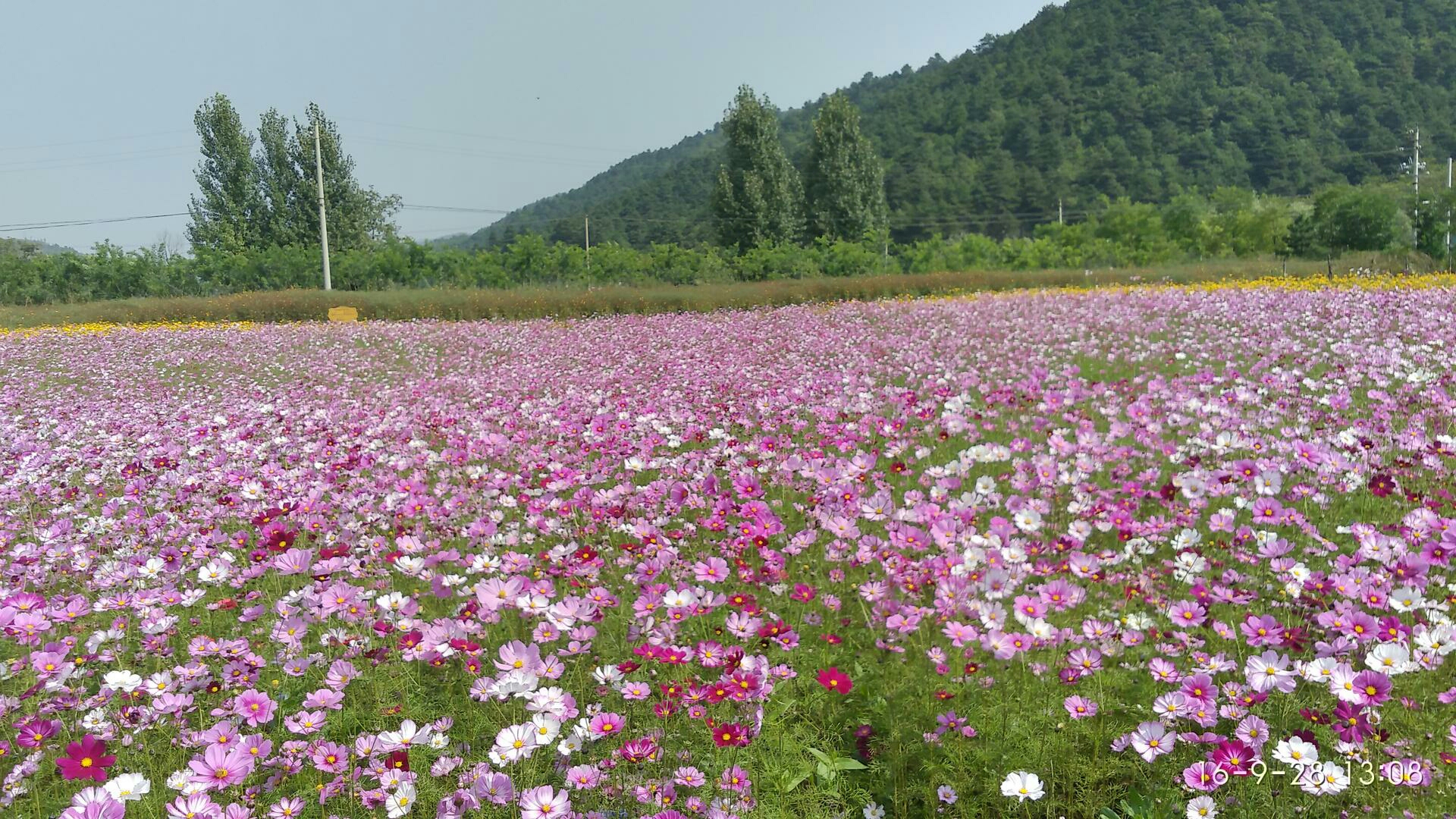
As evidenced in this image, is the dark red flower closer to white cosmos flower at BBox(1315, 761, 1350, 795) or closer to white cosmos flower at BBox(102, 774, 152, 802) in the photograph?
white cosmos flower at BBox(1315, 761, 1350, 795)

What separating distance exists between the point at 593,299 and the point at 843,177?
1225 inches

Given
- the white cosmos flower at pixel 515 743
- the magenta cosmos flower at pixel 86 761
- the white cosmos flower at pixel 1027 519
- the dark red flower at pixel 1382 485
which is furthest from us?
the white cosmos flower at pixel 1027 519

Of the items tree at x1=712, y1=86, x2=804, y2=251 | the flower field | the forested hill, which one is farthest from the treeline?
the flower field

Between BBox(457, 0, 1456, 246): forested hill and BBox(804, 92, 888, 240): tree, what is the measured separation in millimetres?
10231

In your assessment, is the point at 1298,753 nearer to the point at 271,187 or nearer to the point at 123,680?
the point at 123,680

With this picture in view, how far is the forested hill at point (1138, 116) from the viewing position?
56531mm

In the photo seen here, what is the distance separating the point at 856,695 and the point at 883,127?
76367 millimetres

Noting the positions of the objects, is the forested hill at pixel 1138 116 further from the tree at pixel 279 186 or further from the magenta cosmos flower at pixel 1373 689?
the magenta cosmos flower at pixel 1373 689

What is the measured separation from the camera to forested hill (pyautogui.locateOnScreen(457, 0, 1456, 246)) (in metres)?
56.5

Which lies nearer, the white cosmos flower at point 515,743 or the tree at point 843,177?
the white cosmos flower at point 515,743

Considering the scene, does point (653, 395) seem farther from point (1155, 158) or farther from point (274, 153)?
point (1155, 158)

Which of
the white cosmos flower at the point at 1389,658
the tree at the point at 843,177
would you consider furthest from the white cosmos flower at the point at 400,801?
the tree at the point at 843,177

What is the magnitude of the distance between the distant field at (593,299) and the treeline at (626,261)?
591 centimetres

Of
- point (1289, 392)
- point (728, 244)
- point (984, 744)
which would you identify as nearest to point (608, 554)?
point (984, 744)
